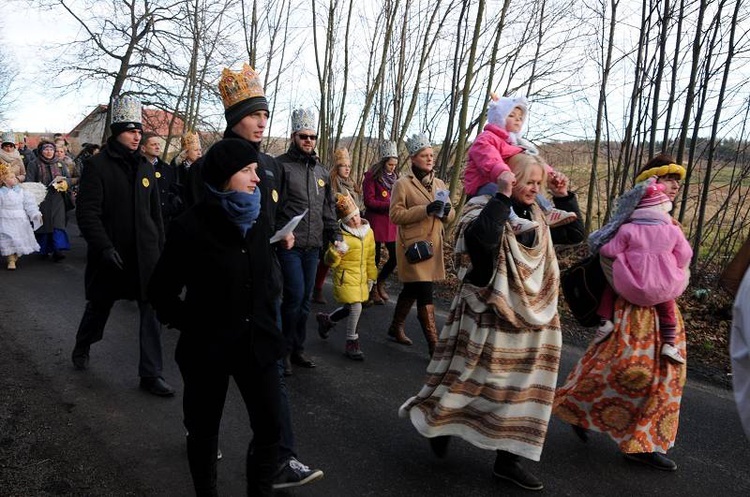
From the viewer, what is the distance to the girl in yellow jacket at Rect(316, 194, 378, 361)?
5594mm

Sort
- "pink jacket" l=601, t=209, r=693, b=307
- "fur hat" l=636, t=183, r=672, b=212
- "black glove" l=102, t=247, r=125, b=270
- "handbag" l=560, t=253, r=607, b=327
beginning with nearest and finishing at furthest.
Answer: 1. "pink jacket" l=601, t=209, r=693, b=307
2. "fur hat" l=636, t=183, r=672, b=212
3. "handbag" l=560, t=253, r=607, b=327
4. "black glove" l=102, t=247, r=125, b=270

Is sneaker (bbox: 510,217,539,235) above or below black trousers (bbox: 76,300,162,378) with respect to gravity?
above

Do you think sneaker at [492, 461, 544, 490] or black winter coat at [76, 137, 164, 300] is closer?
sneaker at [492, 461, 544, 490]

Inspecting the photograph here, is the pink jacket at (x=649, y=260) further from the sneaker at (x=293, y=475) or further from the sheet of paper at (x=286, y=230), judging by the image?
the sneaker at (x=293, y=475)

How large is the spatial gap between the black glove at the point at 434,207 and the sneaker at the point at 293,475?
272 cm

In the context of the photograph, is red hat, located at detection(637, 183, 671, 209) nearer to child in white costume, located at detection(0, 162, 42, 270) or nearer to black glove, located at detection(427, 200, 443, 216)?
black glove, located at detection(427, 200, 443, 216)

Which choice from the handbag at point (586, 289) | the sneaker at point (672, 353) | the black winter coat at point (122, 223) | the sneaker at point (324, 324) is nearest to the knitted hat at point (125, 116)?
the black winter coat at point (122, 223)

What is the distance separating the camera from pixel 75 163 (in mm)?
12969

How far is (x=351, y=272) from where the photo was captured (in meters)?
5.81

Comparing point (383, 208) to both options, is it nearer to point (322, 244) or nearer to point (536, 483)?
point (322, 244)

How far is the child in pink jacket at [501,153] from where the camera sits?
3.29 meters

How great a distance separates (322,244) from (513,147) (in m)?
2.16

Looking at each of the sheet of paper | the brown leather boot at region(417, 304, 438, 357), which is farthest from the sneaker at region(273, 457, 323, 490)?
the brown leather boot at region(417, 304, 438, 357)

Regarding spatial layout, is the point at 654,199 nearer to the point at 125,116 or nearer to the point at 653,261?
the point at 653,261
